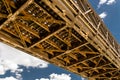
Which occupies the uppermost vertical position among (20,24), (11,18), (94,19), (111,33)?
(111,33)

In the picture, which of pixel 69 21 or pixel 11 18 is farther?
pixel 69 21

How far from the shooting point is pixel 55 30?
12.2 meters

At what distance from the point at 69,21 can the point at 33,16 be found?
5.67ft

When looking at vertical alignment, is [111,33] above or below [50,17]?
above

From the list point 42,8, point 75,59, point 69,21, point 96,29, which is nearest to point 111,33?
point 75,59

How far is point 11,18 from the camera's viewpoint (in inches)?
415

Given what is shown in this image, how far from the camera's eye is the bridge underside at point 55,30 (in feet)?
35.0

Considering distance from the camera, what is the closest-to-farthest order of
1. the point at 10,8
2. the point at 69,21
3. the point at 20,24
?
the point at 10,8
the point at 69,21
the point at 20,24

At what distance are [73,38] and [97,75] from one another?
7.98 m

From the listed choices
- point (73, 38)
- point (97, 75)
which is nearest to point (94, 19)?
point (73, 38)

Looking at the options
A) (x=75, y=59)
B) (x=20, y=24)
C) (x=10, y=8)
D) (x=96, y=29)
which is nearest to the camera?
(x=10, y=8)

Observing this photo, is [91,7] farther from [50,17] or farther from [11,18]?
[11,18]

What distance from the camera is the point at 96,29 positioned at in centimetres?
1388

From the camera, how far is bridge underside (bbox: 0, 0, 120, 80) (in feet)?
35.0
